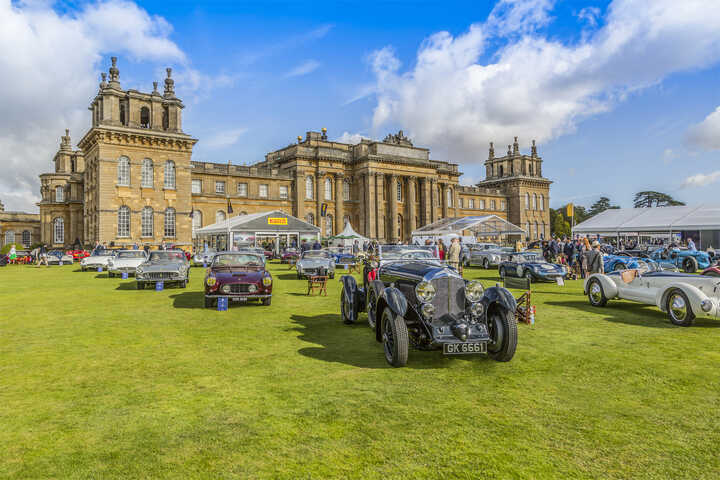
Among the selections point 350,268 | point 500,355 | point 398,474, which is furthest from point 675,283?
point 350,268

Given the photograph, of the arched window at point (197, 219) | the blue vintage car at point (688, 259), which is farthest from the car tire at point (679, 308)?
the arched window at point (197, 219)

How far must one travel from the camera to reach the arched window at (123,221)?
1463 inches

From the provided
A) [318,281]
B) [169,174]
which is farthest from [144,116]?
[318,281]

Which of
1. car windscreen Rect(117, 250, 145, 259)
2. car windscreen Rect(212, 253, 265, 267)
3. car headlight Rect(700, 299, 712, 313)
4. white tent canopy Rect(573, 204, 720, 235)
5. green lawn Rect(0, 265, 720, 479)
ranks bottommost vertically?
green lawn Rect(0, 265, 720, 479)

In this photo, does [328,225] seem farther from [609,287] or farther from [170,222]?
[609,287]

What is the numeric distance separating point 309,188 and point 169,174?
A: 17.3m

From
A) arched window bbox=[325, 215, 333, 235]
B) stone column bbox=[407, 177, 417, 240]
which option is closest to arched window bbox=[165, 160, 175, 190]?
arched window bbox=[325, 215, 333, 235]

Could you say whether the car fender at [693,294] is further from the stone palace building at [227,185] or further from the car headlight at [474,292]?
the stone palace building at [227,185]

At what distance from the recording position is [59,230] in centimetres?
4788

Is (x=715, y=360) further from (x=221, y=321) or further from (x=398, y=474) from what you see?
(x=221, y=321)

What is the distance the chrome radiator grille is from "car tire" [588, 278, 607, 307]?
22.4 feet

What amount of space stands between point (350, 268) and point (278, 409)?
1827 centimetres

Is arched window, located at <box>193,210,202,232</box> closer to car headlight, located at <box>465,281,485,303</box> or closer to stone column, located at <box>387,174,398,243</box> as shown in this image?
stone column, located at <box>387,174,398,243</box>

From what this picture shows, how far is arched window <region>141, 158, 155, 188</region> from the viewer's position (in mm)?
38031
